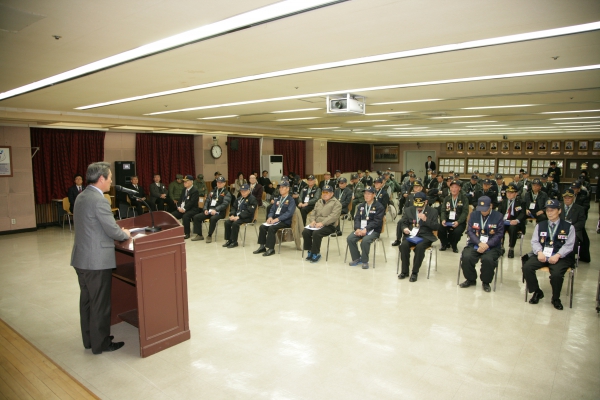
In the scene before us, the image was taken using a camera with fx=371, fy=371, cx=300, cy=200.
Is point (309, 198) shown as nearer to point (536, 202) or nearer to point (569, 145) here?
point (536, 202)

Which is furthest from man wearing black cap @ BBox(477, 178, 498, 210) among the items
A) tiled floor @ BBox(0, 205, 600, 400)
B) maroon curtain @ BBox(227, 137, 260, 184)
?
maroon curtain @ BBox(227, 137, 260, 184)

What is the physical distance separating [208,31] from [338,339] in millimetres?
3019

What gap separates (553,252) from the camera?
176 inches

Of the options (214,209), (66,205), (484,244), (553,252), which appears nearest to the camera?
(553,252)

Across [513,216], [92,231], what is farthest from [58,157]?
[513,216]

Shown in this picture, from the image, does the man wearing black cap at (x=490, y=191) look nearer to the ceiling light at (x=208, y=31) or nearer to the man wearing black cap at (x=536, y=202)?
the man wearing black cap at (x=536, y=202)

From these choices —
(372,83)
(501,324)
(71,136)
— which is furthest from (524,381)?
(71,136)

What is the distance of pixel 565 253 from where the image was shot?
4.33m

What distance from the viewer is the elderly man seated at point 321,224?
21.3ft

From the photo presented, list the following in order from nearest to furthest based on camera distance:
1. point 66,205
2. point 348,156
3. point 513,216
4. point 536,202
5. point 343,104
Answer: point 343,104
point 513,216
point 536,202
point 66,205
point 348,156

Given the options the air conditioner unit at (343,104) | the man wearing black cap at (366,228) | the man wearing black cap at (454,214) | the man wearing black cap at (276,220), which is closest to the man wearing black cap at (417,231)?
the man wearing black cap at (366,228)

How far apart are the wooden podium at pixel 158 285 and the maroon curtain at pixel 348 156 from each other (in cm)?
1707

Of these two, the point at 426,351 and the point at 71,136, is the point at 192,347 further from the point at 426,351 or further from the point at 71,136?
the point at 71,136

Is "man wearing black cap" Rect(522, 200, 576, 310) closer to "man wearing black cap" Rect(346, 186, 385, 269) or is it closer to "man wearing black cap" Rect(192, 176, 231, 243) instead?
"man wearing black cap" Rect(346, 186, 385, 269)
